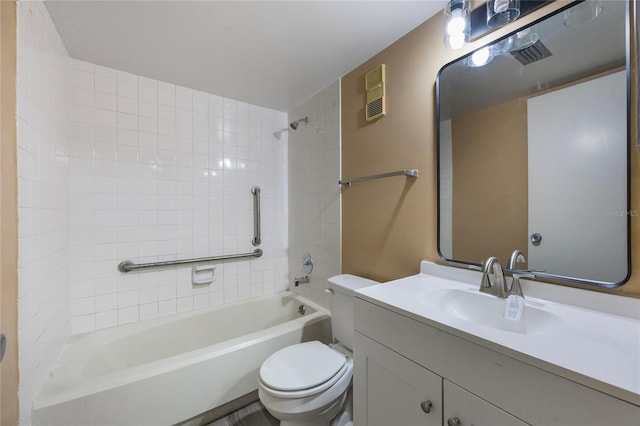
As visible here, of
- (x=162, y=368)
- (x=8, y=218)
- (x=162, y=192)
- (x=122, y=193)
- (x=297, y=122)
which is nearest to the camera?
(x=8, y=218)

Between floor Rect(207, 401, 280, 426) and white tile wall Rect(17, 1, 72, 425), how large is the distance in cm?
89

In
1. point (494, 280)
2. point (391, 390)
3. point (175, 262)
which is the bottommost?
point (391, 390)

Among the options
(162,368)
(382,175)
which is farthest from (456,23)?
(162,368)

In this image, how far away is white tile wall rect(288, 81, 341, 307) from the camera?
190 cm

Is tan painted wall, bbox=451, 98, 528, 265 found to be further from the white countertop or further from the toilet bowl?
the toilet bowl

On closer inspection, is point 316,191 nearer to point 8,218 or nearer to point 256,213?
point 256,213

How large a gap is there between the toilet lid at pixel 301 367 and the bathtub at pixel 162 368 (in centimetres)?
29

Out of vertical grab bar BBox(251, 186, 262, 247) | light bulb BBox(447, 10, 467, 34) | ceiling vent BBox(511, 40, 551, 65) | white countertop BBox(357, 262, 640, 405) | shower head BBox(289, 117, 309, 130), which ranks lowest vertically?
white countertop BBox(357, 262, 640, 405)

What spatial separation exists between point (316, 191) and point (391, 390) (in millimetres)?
1480

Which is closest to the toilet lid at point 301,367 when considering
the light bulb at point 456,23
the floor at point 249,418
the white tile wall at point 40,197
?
the floor at point 249,418

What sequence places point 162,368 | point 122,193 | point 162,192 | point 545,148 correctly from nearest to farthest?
point 545,148 → point 162,368 → point 122,193 → point 162,192

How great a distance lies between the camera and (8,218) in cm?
80

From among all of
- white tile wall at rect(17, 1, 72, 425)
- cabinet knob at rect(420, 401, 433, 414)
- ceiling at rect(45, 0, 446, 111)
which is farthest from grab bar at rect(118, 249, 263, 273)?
cabinet knob at rect(420, 401, 433, 414)

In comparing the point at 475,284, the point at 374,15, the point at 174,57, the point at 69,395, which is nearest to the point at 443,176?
the point at 475,284
